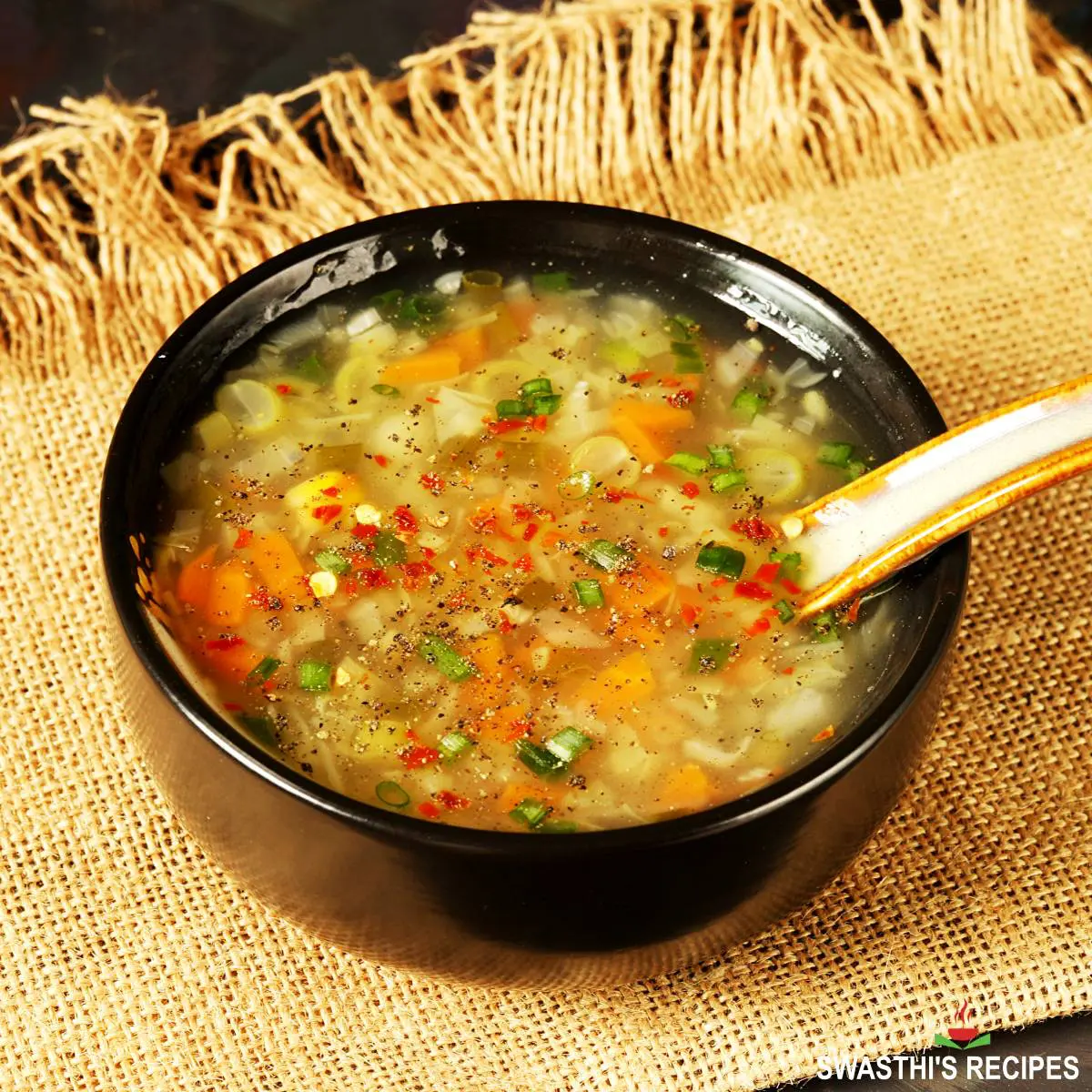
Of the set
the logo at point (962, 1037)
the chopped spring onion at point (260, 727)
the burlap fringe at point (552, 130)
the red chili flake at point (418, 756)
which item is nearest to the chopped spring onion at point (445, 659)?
the red chili flake at point (418, 756)

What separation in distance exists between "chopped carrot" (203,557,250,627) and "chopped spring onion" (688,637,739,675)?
0.59 meters

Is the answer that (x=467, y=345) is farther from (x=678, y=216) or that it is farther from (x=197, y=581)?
(x=678, y=216)

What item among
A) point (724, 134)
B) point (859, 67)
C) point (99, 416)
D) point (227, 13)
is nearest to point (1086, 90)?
point (859, 67)

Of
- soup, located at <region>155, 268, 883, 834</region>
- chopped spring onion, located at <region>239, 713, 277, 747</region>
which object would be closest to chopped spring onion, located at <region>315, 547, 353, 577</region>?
soup, located at <region>155, 268, 883, 834</region>

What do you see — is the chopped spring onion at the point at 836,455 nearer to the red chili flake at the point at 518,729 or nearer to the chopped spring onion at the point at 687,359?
the chopped spring onion at the point at 687,359

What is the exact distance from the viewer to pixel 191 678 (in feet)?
6.37

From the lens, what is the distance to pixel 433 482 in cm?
223

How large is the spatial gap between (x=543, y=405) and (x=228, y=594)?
56cm

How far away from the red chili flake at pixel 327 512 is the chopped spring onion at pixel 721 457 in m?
0.54

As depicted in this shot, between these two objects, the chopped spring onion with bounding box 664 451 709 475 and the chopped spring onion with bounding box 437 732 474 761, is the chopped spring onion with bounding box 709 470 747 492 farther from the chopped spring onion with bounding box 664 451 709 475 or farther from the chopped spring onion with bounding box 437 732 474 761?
the chopped spring onion with bounding box 437 732 474 761

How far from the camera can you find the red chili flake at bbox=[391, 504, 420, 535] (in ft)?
7.11

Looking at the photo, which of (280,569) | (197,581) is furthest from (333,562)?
(197,581)

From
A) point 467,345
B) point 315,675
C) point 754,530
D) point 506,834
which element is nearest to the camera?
point 506,834

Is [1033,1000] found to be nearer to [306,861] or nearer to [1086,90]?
[306,861]
